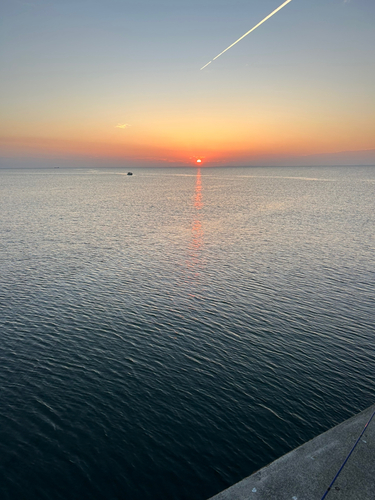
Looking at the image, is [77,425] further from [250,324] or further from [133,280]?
[133,280]

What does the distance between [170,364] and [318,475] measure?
57.0 feet

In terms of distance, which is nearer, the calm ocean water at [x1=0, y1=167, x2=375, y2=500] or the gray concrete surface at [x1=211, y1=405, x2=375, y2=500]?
the gray concrete surface at [x1=211, y1=405, x2=375, y2=500]

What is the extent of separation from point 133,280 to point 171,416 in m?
32.2

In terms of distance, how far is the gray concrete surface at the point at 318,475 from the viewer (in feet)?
55.6

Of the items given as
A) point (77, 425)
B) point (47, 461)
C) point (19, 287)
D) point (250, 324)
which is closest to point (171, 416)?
point (77, 425)

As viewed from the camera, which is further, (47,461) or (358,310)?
(358,310)

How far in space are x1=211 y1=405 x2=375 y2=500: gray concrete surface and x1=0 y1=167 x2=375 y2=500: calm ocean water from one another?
9.85 feet

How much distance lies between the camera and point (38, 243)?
82125 mm

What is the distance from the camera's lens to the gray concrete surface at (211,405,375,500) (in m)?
17.0

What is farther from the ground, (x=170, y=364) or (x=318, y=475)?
(x=318, y=475)

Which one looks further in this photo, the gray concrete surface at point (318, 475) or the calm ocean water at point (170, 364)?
the calm ocean water at point (170, 364)

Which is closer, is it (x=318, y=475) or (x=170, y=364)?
(x=318, y=475)

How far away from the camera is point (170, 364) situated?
33031 millimetres

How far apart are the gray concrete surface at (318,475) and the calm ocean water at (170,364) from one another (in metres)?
3.00
